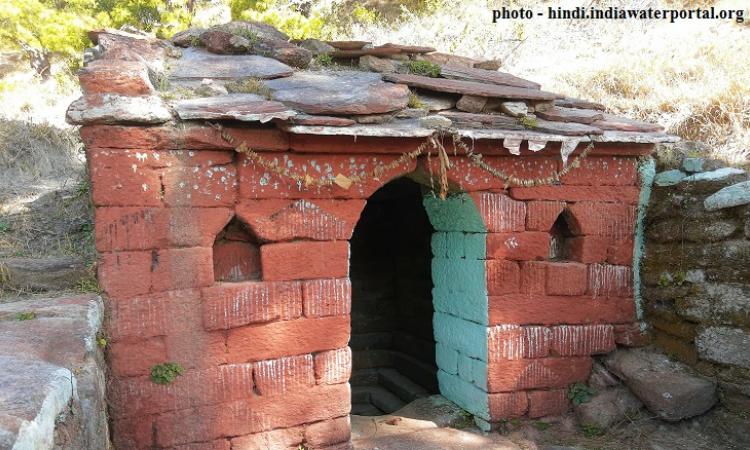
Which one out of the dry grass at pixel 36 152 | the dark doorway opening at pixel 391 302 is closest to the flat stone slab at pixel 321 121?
the dark doorway opening at pixel 391 302

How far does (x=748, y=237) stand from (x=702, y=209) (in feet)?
1.50

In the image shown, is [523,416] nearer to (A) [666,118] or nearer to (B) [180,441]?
(B) [180,441]

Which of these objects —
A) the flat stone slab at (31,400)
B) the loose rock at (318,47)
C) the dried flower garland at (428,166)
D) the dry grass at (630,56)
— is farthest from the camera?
the dry grass at (630,56)

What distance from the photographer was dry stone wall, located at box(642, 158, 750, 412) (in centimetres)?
450

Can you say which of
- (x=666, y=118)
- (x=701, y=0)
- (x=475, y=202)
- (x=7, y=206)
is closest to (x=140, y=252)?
(x=475, y=202)

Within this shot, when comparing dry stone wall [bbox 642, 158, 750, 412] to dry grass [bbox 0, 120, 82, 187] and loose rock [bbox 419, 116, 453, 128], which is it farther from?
dry grass [bbox 0, 120, 82, 187]

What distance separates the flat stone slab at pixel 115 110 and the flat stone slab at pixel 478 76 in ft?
8.21

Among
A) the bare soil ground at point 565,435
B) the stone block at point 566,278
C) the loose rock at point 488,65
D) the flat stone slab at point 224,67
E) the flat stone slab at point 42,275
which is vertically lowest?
the bare soil ground at point 565,435

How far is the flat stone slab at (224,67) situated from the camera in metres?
4.30

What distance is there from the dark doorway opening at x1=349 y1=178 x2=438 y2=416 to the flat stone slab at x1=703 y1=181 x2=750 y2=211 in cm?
320

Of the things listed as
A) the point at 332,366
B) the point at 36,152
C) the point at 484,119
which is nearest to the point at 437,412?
the point at 332,366

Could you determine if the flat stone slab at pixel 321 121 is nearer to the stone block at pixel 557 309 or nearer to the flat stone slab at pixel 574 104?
the stone block at pixel 557 309

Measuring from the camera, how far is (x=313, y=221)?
415 cm

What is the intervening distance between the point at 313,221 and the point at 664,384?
3187mm
